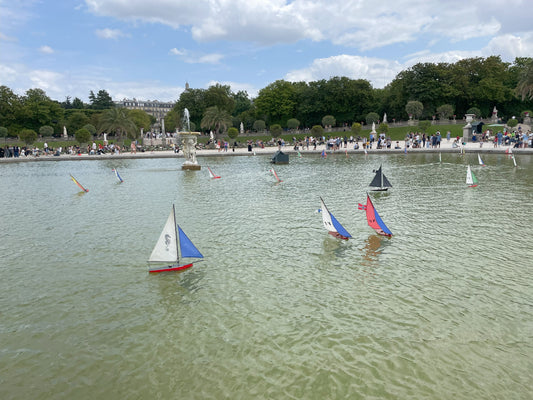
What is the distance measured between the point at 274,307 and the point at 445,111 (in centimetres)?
6800

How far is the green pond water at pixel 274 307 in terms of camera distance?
16.3 ft

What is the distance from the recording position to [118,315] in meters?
6.73

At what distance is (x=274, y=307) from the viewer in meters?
6.86

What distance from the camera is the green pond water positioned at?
16.3 feet

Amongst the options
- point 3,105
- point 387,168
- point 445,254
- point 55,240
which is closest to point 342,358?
point 445,254

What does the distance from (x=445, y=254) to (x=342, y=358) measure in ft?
16.7

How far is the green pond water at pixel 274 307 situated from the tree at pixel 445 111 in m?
57.3

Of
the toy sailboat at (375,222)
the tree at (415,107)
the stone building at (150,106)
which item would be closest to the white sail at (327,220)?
the toy sailboat at (375,222)

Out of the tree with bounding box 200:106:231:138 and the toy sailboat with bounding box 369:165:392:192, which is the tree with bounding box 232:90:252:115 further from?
the toy sailboat with bounding box 369:165:392:192

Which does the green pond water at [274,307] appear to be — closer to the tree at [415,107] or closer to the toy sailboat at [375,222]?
the toy sailboat at [375,222]

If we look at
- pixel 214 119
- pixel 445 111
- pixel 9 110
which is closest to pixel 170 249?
pixel 214 119

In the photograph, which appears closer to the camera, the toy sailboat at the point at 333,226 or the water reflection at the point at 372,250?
the water reflection at the point at 372,250

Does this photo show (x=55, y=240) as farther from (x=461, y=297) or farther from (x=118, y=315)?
(x=461, y=297)

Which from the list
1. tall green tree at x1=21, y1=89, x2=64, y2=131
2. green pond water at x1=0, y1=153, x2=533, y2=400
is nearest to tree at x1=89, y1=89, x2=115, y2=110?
tall green tree at x1=21, y1=89, x2=64, y2=131
